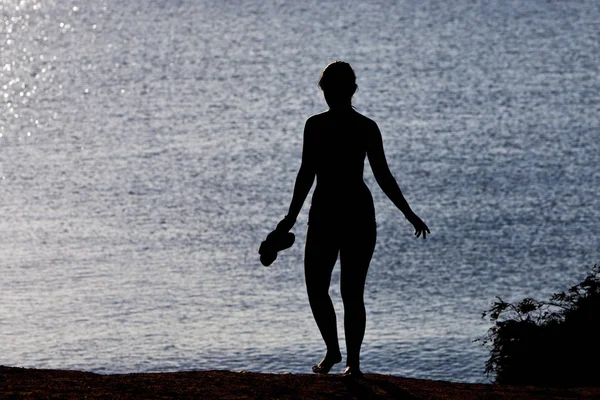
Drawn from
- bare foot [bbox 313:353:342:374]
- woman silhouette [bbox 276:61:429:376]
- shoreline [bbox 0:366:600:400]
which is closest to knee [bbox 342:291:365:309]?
woman silhouette [bbox 276:61:429:376]

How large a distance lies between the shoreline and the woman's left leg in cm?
25

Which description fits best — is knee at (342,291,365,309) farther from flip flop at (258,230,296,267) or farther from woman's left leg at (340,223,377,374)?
flip flop at (258,230,296,267)

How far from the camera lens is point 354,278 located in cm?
943

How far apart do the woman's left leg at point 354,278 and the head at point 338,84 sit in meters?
0.86

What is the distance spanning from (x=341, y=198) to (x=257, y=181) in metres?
33.1

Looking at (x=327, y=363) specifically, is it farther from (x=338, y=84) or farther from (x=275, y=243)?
(x=338, y=84)

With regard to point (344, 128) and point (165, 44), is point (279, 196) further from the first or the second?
point (165, 44)

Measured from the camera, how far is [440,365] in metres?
24.4

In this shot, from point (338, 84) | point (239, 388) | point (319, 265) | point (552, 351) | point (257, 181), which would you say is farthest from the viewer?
point (257, 181)

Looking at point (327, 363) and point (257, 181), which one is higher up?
point (257, 181)

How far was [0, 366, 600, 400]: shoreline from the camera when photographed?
909cm

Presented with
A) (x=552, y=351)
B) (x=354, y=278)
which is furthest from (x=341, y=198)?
(x=552, y=351)

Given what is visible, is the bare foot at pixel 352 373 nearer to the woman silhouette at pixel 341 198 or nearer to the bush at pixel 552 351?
the woman silhouette at pixel 341 198

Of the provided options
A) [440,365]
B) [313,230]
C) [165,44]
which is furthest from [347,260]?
[165,44]
